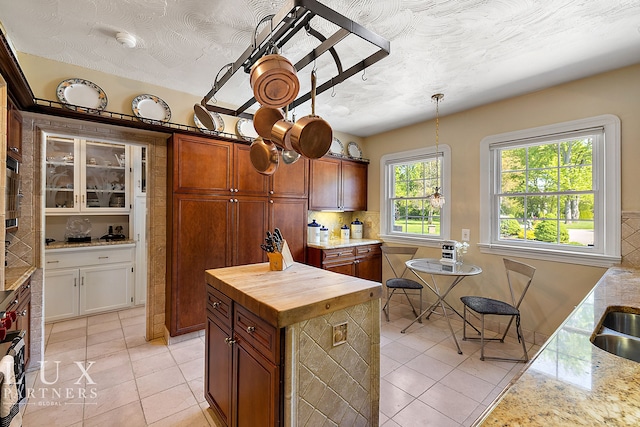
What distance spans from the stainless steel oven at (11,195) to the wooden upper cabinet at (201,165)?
1.06 m

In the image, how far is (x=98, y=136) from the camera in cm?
263

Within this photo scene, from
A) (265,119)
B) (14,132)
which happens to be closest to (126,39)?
(14,132)

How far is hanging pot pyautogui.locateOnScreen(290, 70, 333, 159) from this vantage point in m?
1.47

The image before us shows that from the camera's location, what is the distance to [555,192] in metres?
2.92

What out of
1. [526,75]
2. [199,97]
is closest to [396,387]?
[526,75]

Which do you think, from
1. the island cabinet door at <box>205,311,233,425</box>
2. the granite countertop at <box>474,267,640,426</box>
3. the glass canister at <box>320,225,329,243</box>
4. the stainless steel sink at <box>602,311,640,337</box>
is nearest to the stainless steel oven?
the island cabinet door at <box>205,311,233,425</box>

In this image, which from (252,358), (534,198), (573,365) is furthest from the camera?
(534,198)

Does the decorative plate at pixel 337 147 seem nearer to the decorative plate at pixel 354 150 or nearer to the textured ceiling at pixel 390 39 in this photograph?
the decorative plate at pixel 354 150

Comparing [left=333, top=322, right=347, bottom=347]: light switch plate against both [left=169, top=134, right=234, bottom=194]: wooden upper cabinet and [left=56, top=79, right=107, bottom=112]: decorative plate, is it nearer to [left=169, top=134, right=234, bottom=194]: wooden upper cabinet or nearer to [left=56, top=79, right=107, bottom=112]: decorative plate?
[left=169, top=134, right=234, bottom=194]: wooden upper cabinet

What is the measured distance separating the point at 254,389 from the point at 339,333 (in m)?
0.50

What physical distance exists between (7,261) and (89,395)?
50.3 inches

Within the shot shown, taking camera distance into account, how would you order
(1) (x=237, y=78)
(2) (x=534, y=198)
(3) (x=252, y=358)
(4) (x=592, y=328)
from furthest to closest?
(2) (x=534, y=198)
(1) (x=237, y=78)
(3) (x=252, y=358)
(4) (x=592, y=328)

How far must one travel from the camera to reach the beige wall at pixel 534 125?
246 centimetres

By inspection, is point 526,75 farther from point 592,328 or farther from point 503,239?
point 592,328
